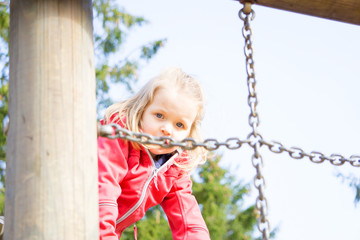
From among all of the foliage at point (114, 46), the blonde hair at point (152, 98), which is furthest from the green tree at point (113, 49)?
the blonde hair at point (152, 98)

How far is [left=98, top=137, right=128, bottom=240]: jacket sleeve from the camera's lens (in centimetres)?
237

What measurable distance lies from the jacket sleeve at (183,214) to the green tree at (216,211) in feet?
17.9

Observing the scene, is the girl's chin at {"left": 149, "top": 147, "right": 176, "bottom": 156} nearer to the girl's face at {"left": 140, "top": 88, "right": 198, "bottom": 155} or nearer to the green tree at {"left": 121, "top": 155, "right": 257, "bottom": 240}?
the girl's face at {"left": 140, "top": 88, "right": 198, "bottom": 155}

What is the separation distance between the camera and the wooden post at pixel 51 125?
1652 mm

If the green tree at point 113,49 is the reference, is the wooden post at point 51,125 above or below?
below

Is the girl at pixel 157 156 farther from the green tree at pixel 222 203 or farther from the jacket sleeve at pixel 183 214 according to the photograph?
the green tree at pixel 222 203

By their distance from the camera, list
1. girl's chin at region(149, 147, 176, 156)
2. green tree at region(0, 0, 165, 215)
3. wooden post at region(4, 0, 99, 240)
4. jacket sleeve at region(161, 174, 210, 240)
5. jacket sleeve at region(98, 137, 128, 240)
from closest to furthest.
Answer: wooden post at region(4, 0, 99, 240) → jacket sleeve at region(98, 137, 128, 240) → girl's chin at region(149, 147, 176, 156) → jacket sleeve at region(161, 174, 210, 240) → green tree at region(0, 0, 165, 215)

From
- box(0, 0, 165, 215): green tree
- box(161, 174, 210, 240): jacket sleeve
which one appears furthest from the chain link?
box(0, 0, 165, 215): green tree

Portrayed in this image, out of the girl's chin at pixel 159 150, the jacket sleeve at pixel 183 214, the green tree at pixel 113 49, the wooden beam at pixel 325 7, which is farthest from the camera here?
the green tree at pixel 113 49

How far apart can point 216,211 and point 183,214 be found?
24.5 feet

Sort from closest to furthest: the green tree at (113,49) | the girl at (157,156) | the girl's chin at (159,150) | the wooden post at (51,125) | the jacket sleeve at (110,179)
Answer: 1. the wooden post at (51,125)
2. the jacket sleeve at (110,179)
3. the girl at (157,156)
4. the girl's chin at (159,150)
5. the green tree at (113,49)

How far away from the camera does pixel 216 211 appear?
10367mm

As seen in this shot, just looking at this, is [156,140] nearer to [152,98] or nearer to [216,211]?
[152,98]

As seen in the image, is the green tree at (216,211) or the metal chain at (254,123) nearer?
the metal chain at (254,123)
